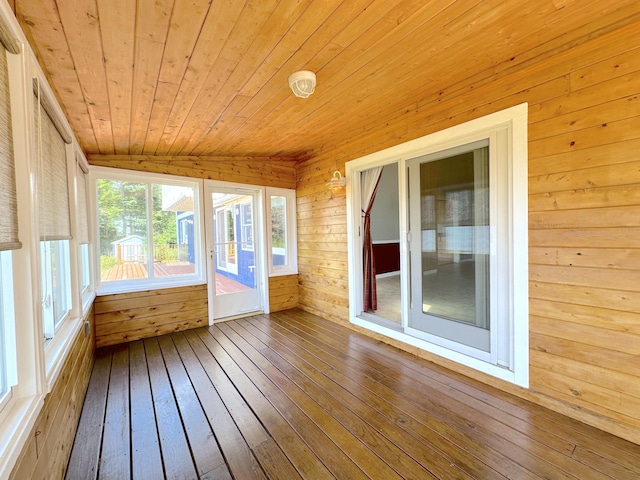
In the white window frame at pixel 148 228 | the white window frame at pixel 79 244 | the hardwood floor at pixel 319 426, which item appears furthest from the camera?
the white window frame at pixel 148 228

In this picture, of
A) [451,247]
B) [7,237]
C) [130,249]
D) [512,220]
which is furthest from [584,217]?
[130,249]

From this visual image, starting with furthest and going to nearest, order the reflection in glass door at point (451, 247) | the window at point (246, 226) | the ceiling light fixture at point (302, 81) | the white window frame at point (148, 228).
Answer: the window at point (246, 226) → the white window frame at point (148, 228) → the reflection in glass door at point (451, 247) → the ceiling light fixture at point (302, 81)

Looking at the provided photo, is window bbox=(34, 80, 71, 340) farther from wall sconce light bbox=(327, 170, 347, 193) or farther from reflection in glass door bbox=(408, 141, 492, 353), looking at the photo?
reflection in glass door bbox=(408, 141, 492, 353)

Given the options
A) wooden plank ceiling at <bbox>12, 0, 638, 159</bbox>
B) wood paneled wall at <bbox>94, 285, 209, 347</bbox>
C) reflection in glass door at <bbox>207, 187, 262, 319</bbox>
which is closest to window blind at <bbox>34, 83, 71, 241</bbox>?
wooden plank ceiling at <bbox>12, 0, 638, 159</bbox>

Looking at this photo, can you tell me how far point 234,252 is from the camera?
428 centimetres

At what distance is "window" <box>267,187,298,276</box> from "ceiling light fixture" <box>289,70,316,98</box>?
252 centimetres

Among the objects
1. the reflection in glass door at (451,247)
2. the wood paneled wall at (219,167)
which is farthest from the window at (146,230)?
the reflection in glass door at (451,247)

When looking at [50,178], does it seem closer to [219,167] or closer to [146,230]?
[146,230]

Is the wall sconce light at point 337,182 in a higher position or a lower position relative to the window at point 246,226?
higher

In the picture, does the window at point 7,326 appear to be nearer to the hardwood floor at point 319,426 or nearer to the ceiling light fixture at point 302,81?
the hardwood floor at point 319,426

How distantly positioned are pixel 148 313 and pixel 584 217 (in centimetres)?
429

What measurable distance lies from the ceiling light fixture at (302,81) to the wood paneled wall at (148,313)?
294cm

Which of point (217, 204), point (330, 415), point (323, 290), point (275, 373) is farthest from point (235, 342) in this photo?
point (217, 204)

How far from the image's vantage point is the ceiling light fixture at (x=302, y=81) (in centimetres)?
190
